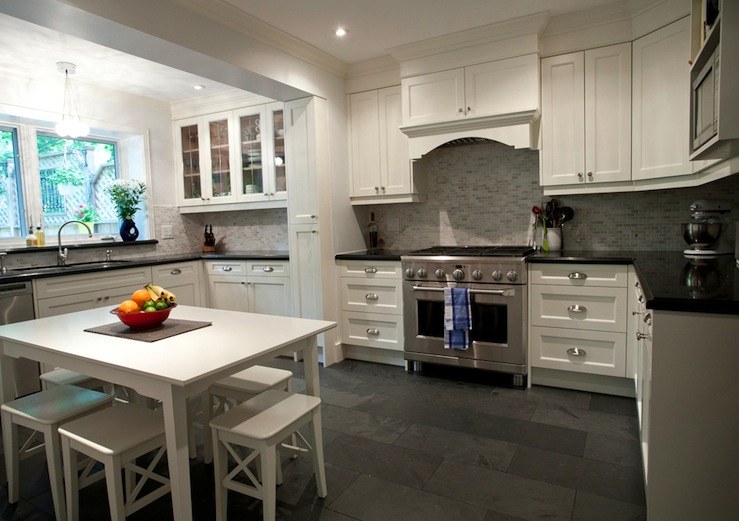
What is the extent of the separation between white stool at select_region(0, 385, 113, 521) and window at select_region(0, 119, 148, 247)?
229 centimetres

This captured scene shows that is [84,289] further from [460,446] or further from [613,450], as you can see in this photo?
[613,450]

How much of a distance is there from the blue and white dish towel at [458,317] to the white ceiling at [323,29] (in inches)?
71.6

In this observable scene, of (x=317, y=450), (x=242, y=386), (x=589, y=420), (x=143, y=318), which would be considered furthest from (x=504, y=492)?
(x=143, y=318)

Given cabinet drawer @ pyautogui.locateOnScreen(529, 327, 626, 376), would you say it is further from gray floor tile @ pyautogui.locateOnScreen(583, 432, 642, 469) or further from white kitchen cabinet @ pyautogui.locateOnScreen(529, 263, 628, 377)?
gray floor tile @ pyautogui.locateOnScreen(583, 432, 642, 469)

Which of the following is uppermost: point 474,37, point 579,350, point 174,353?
point 474,37

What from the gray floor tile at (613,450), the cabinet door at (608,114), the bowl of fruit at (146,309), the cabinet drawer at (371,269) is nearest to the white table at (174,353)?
the bowl of fruit at (146,309)

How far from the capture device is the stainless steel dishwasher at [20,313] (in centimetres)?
304

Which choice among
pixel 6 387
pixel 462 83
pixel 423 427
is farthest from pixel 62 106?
pixel 423 427

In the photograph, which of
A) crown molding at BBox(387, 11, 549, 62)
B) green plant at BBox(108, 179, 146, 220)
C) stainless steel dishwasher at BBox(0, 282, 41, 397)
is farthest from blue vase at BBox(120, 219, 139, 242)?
crown molding at BBox(387, 11, 549, 62)

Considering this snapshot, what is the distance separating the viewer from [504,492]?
6.65 ft

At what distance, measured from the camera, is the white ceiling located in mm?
2871

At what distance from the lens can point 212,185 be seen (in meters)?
4.79

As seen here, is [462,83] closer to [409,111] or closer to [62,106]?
[409,111]

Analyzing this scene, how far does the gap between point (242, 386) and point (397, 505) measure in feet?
2.75
